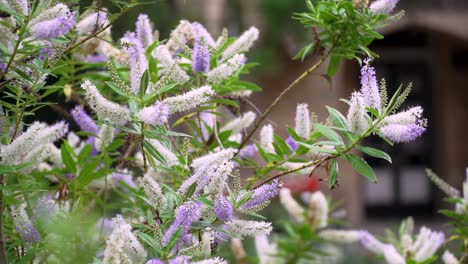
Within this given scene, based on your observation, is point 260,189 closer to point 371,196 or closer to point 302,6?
point 302,6

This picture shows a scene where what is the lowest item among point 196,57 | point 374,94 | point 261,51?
point 374,94

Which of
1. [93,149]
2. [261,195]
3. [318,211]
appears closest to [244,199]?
[261,195]

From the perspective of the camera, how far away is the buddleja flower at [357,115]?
116 cm

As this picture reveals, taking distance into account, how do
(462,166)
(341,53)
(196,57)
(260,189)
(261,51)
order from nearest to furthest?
(260,189), (196,57), (341,53), (261,51), (462,166)

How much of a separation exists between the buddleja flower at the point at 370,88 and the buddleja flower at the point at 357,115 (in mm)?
12

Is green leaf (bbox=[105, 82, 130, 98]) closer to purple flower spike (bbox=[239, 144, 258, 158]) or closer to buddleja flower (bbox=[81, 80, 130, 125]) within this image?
buddleja flower (bbox=[81, 80, 130, 125])

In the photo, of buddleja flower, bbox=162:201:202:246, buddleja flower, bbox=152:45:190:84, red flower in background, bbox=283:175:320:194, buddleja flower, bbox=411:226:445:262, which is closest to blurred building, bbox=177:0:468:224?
red flower in background, bbox=283:175:320:194

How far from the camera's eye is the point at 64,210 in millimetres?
1437

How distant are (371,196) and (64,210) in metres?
10.5

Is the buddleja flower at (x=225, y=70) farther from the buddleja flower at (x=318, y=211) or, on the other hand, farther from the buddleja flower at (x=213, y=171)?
the buddleja flower at (x=318, y=211)

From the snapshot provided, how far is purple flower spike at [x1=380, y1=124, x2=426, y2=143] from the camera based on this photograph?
3.79 ft

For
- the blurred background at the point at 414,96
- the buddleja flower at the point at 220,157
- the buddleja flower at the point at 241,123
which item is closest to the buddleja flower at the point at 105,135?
the buddleja flower at the point at 241,123

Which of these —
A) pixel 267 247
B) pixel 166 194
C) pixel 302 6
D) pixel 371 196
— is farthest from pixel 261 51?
pixel 166 194

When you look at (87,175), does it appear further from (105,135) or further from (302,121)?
(302,121)
